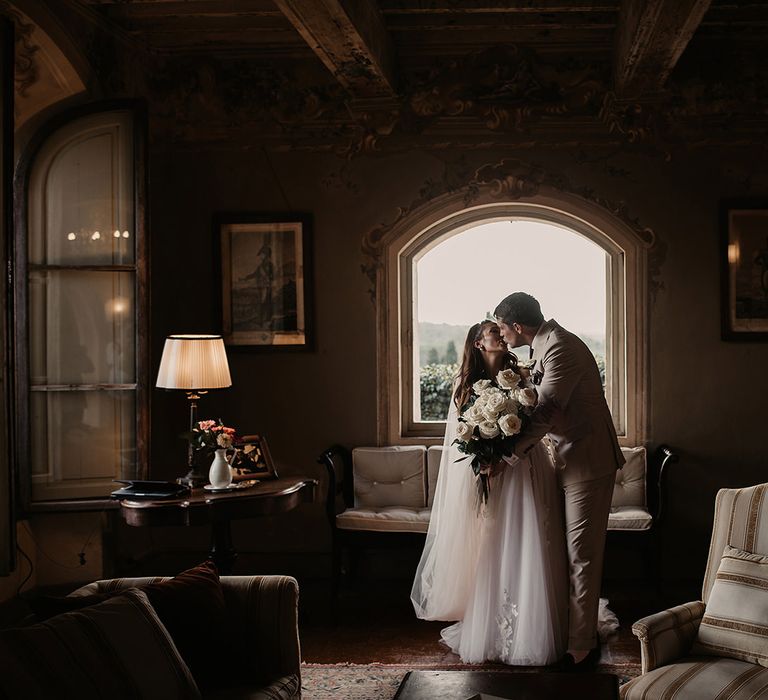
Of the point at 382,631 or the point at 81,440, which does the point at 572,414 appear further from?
the point at 81,440

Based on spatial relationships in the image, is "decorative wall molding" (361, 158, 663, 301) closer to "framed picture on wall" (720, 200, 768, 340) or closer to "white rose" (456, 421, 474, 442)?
"framed picture on wall" (720, 200, 768, 340)

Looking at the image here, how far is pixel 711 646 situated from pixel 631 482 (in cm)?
240

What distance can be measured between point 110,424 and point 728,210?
4.06 m

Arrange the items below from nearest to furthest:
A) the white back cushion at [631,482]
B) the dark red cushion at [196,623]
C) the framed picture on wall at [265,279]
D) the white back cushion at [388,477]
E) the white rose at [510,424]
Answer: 1. the dark red cushion at [196,623]
2. the white rose at [510,424]
3. the white back cushion at [631,482]
4. the white back cushion at [388,477]
5. the framed picture on wall at [265,279]

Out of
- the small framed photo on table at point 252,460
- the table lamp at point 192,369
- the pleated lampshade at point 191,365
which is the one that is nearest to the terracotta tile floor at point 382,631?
the small framed photo on table at point 252,460

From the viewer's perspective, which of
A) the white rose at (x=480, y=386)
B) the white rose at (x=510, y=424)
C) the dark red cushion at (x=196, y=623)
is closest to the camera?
the dark red cushion at (x=196, y=623)

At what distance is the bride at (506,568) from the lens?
409 centimetres

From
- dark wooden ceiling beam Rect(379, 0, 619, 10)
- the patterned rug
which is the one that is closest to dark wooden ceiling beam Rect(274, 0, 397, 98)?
dark wooden ceiling beam Rect(379, 0, 619, 10)

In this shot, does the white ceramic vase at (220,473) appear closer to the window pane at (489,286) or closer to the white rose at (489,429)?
the white rose at (489,429)

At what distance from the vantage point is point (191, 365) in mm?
4793

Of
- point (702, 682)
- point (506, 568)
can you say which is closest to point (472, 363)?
point (506, 568)

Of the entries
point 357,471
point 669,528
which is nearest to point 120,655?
point 357,471

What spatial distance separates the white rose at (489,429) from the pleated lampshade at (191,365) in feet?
5.27

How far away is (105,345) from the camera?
498 centimetres
